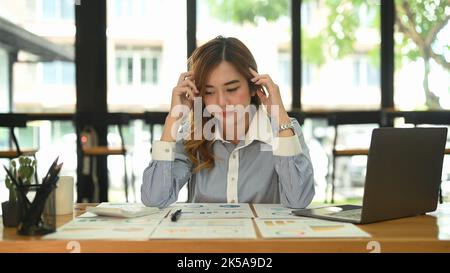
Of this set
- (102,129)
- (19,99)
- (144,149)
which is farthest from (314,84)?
(19,99)

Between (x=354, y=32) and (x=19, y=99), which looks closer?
(x=19, y=99)

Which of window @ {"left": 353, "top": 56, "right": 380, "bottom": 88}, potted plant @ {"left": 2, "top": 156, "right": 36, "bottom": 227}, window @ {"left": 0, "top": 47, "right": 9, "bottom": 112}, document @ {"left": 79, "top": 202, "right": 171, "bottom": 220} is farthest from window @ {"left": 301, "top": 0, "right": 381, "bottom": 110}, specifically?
potted plant @ {"left": 2, "top": 156, "right": 36, "bottom": 227}

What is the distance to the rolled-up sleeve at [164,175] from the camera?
163 centimetres

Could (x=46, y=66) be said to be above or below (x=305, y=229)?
above

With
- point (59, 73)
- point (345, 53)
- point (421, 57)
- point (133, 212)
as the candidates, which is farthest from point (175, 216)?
point (421, 57)

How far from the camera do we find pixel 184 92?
68.4 inches

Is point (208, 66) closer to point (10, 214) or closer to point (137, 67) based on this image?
point (10, 214)

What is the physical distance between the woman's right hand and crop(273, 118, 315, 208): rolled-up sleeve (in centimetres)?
32

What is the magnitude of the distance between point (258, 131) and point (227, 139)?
0.40ft

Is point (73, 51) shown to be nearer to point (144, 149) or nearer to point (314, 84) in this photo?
point (144, 149)

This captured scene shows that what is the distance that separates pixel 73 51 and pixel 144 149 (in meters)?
1.25

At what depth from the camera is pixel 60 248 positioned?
1063 millimetres

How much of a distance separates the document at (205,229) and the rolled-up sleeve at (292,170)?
1.11ft
